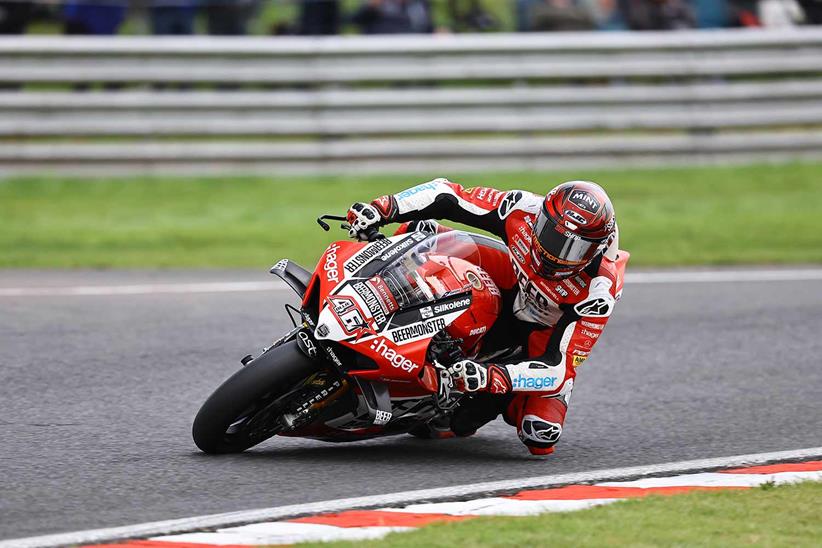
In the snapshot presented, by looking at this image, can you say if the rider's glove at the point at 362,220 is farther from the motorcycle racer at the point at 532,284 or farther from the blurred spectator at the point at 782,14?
the blurred spectator at the point at 782,14

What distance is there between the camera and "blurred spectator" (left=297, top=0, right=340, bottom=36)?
15.0 m

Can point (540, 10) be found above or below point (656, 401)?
above

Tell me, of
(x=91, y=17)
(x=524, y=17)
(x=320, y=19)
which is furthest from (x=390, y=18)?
(x=91, y=17)

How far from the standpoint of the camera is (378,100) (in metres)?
14.3

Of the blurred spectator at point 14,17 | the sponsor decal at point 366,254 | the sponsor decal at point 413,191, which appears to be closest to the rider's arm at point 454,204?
the sponsor decal at point 413,191

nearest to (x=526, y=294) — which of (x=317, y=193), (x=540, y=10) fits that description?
(x=317, y=193)

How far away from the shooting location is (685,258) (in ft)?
37.4

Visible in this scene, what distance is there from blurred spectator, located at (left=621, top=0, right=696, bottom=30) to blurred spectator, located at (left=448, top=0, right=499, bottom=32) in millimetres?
1643

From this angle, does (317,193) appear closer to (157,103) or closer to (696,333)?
(157,103)

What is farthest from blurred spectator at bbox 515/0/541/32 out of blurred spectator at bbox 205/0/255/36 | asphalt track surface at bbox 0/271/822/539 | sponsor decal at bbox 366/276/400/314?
sponsor decal at bbox 366/276/400/314

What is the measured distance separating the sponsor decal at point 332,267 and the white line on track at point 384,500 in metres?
0.98

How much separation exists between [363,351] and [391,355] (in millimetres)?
123

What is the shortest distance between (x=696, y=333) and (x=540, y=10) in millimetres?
7465

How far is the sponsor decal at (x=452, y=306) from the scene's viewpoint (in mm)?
5590
